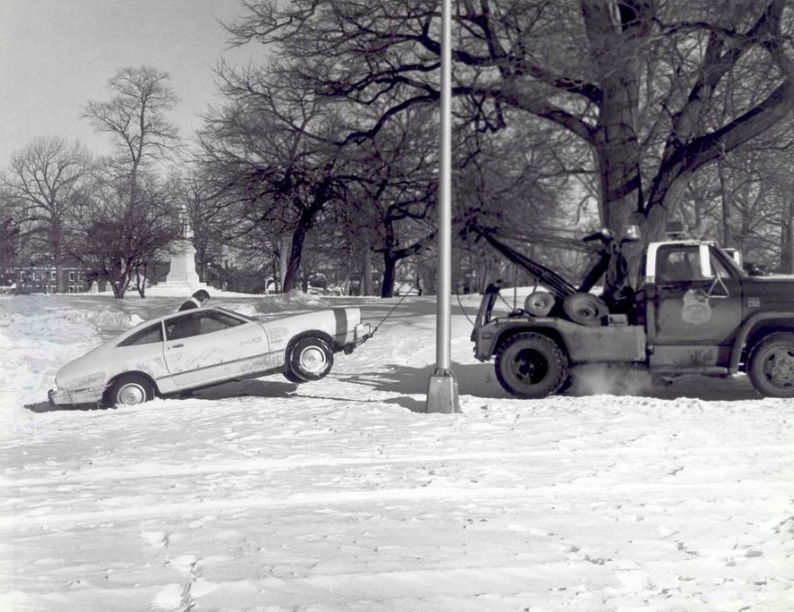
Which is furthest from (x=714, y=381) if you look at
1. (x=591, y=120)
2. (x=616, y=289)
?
(x=591, y=120)

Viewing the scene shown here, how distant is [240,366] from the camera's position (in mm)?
12992

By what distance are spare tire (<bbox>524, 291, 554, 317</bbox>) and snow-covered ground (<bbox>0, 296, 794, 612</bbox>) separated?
1321mm

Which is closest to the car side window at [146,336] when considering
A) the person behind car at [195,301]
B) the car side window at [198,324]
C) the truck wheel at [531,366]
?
the car side window at [198,324]

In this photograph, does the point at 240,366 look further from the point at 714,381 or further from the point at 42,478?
the point at 714,381

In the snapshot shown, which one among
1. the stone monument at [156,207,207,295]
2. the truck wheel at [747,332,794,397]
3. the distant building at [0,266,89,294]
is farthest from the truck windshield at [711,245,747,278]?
the distant building at [0,266,89,294]

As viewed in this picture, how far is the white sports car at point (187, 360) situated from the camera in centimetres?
1271

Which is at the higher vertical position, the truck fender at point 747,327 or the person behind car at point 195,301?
the person behind car at point 195,301

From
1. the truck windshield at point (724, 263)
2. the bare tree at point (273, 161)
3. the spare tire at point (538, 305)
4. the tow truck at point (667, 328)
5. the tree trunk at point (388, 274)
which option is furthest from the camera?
the tree trunk at point (388, 274)

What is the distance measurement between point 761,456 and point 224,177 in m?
20.2

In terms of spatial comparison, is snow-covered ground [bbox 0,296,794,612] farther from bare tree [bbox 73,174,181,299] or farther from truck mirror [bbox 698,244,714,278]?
bare tree [bbox 73,174,181,299]

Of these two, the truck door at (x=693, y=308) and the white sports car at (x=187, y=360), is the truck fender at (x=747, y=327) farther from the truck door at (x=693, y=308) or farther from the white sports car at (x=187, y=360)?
the white sports car at (x=187, y=360)

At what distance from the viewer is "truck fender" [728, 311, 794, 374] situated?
11.1 m

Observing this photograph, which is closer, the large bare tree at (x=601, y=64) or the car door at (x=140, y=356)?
the car door at (x=140, y=356)

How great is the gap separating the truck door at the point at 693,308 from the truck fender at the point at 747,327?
0.51 ft
